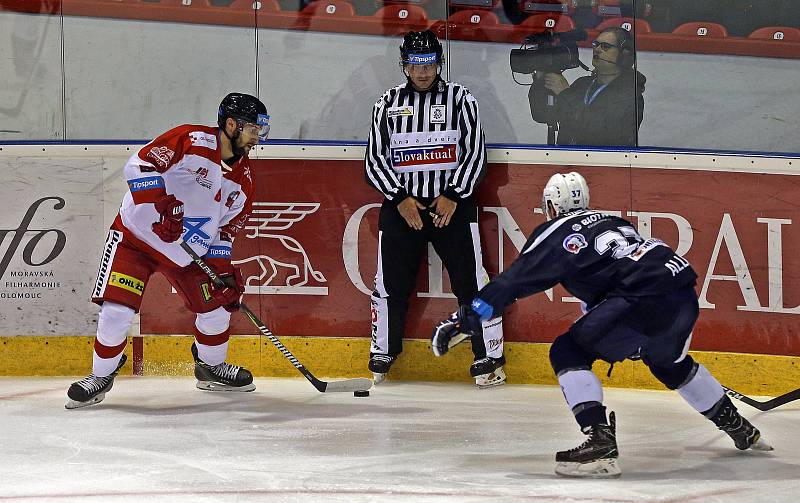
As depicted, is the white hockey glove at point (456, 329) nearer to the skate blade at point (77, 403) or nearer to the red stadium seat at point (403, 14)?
the skate blade at point (77, 403)

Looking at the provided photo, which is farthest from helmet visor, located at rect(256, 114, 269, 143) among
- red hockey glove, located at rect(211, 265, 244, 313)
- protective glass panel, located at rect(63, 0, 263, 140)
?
protective glass panel, located at rect(63, 0, 263, 140)

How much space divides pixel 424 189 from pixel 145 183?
1.17 metres

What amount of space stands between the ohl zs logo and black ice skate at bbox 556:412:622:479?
2.03 meters

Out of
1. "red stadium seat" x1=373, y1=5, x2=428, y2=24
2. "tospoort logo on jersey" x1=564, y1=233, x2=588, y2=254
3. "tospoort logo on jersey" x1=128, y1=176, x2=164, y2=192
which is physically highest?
"red stadium seat" x1=373, y1=5, x2=428, y2=24

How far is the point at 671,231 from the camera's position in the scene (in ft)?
15.4

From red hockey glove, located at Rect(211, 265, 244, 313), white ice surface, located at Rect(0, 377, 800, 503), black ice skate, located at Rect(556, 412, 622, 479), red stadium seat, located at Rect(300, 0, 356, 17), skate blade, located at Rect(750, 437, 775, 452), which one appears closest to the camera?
white ice surface, located at Rect(0, 377, 800, 503)

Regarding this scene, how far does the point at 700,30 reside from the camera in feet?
15.7

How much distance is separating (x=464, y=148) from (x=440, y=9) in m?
0.64

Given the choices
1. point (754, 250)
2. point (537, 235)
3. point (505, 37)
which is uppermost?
point (505, 37)

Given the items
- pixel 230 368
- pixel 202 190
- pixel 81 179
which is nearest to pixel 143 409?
pixel 230 368

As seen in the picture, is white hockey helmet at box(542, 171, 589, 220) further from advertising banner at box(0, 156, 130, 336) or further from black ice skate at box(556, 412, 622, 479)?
advertising banner at box(0, 156, 130, 336)

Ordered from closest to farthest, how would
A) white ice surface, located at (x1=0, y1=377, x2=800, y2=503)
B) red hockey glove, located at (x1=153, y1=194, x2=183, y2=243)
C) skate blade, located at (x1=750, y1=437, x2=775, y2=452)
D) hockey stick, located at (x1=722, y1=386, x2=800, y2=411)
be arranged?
white ice surface, located at (x1=0, y1=377, x2=800, y2=503) < skate blade, located at (x1=750, y1=437, x2=775, y2=452) < hockey stick, located at (x1=722, y1=386, x2=800, y2=411) < red hockey glove, located at (x1=153, y1=194, x2=183, y2=243)

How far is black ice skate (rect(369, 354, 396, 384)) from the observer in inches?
193

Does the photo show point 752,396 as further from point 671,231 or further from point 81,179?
point 81,179
